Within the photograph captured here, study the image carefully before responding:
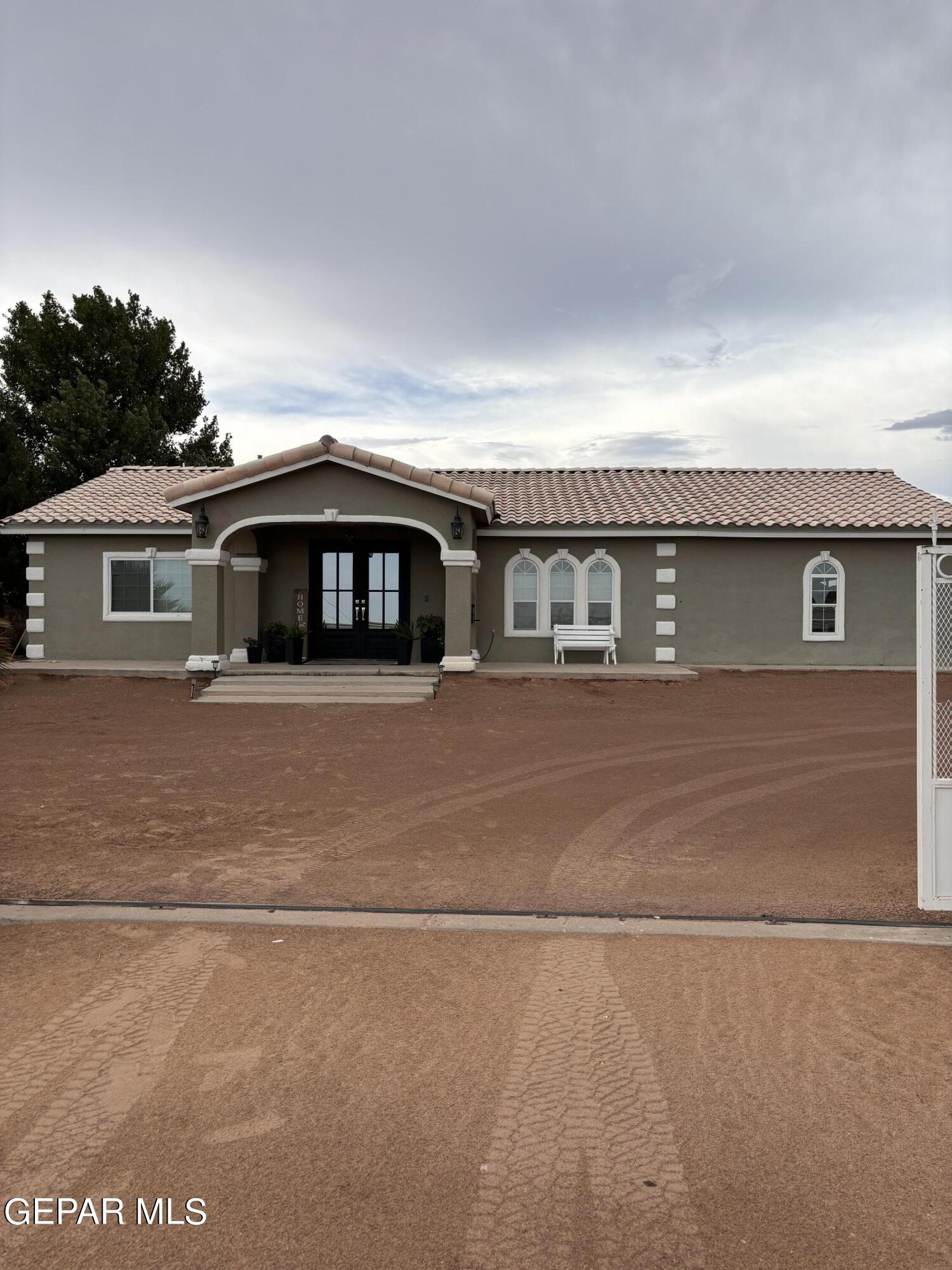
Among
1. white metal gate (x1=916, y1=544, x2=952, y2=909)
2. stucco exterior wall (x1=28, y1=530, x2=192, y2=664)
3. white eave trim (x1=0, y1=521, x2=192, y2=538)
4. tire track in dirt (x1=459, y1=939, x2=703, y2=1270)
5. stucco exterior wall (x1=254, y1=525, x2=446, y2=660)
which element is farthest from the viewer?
stucco exterior wall (x1=254, y1=525, x2=446, y2=660)

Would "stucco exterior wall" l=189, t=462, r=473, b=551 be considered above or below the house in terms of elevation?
above

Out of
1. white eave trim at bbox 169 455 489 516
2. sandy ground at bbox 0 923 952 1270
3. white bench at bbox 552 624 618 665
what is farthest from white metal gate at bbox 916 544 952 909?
white bench at bbox 552 624 618 665

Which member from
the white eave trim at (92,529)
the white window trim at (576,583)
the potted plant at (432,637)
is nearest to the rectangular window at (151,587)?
the white eave trim at (92,529)

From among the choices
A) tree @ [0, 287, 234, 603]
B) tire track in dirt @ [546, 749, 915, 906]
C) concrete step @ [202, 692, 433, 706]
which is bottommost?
tire track in dirt @ [546, 749, 915, 906]

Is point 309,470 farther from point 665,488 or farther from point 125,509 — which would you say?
point 665,488

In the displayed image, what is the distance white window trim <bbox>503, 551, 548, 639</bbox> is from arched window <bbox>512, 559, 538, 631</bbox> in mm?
31

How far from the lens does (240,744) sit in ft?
40.8

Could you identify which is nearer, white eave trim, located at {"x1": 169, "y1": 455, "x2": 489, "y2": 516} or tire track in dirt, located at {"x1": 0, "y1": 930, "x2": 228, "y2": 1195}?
tire track in dirt, located at {"x1": 0, "y1": 930, "x2": 228, "y2": 1195}

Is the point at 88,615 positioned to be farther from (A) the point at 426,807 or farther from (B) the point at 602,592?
(A) the point at 426,807

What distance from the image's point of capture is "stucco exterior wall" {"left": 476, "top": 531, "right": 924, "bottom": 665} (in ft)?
63.2

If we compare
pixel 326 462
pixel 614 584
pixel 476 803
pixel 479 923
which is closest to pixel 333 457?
pixel 326 462

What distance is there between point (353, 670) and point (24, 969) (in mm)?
12430

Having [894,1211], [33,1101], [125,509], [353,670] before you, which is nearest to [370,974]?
[33,1101]

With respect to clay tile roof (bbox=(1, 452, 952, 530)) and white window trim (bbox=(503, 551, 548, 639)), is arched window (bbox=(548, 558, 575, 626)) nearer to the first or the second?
white window trim (bbox=(503, 551, 548, 639))
